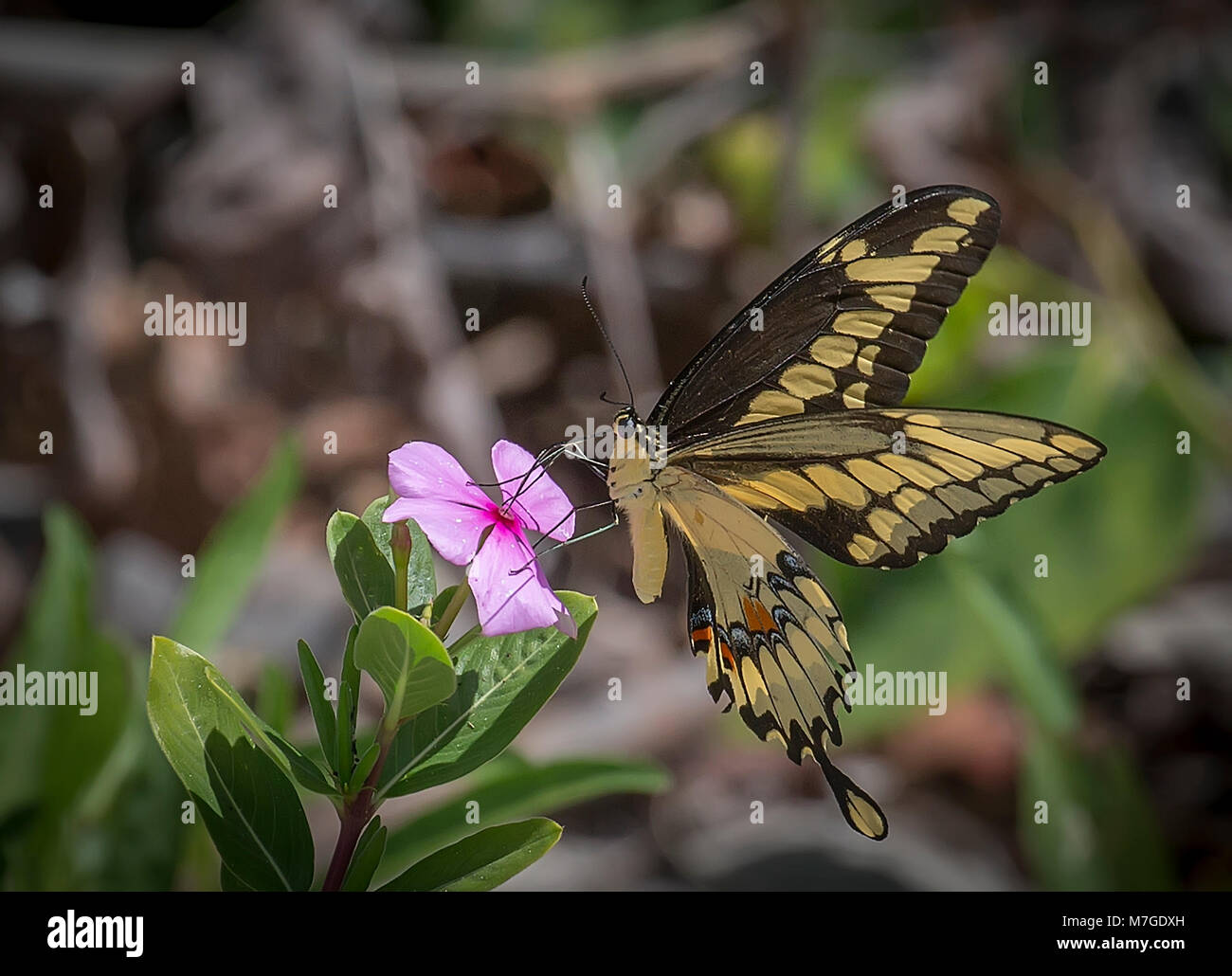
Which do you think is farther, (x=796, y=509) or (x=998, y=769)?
(x=998, y=769)

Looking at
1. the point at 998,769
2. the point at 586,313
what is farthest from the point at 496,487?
the point at 998,769

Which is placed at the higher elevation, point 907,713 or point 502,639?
point 502,639

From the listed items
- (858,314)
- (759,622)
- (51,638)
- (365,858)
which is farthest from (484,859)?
(51,638)

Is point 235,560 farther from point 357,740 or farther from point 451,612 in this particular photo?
point 451,612

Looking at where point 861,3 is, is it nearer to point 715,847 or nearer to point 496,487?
point 715,847

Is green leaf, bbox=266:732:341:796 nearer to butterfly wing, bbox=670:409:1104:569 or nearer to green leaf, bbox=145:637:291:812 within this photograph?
green leaf, bbox=145:637:291:812

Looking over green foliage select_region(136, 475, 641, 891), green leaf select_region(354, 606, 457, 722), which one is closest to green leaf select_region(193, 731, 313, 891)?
green foliage select_region(136, 475, 641, 891)
